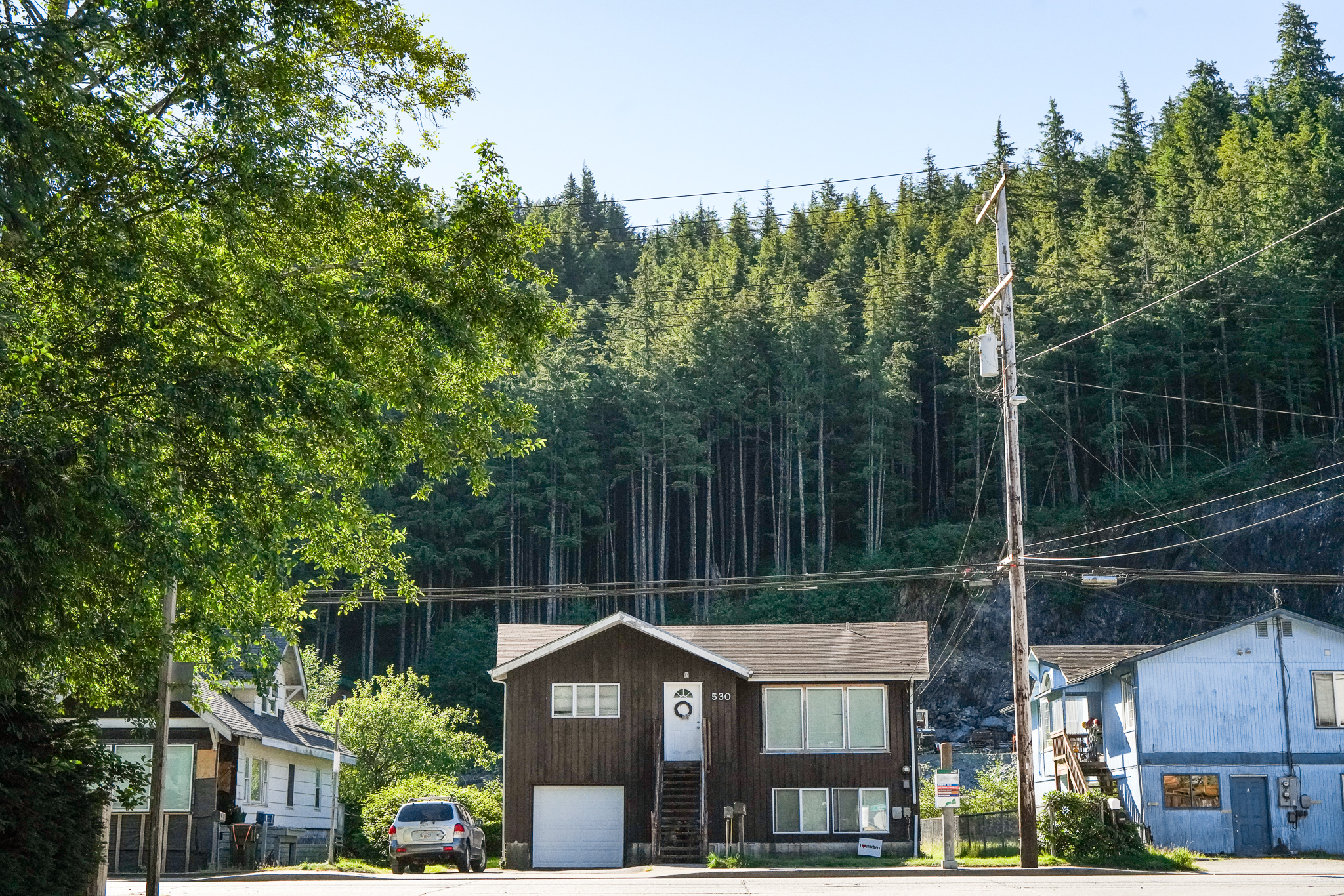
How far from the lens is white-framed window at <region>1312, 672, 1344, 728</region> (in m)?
33.5

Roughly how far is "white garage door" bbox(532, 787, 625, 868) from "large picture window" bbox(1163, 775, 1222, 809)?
14.2 metres

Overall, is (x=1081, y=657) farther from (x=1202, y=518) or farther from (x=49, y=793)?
(x=49, y=793)

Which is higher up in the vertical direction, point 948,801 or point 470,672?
point 470,672

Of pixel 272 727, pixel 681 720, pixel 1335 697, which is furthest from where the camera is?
pixel 1335 697

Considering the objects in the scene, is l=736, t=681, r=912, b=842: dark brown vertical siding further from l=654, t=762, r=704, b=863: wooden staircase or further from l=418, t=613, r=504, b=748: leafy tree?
l=418, t=613, r=504, b=748: leafy tree

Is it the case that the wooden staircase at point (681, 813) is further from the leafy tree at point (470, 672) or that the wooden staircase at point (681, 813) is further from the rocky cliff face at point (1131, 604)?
the leafy tree at point (470, 672)

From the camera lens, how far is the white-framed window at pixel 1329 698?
33469 mm

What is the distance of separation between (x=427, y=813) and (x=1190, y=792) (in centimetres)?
1988

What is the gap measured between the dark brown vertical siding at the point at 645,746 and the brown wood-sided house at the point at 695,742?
33mm

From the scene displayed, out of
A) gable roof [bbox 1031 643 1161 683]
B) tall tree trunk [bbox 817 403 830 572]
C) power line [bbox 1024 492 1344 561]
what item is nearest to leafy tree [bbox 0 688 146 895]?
gable roof [bbox 1031 643 1161 683]

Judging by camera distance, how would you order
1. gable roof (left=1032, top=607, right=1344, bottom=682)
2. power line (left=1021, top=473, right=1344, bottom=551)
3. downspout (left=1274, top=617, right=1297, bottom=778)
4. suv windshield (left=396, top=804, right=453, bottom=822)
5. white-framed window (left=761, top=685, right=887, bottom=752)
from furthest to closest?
1. power line (left=1021, top=473, right=1344, bottom=551)
2. gable roof (left=1032, top=607, right=1344, bottom=682)
3. downspout (left=1274, top=617, right=1297, bottom=778)
4. white-framed window (left=761, top=685, right=887, bottom=752)
5. suv windshield (left=396, top=804, right=453, bottom=822)

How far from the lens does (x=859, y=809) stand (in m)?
32.0

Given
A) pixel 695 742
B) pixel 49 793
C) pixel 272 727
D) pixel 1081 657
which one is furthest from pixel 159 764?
pixel 1081 657

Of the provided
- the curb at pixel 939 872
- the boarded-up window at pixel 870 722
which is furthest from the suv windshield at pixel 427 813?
the boarded-up window at pixel 870 722
